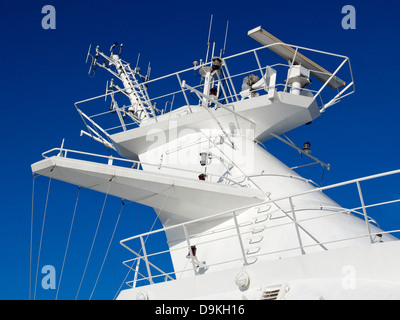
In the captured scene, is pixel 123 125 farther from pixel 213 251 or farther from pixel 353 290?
pixel 353 290

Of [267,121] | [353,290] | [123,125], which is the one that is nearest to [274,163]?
[267,121]

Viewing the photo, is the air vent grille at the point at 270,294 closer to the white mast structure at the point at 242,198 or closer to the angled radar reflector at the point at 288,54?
the white mast structure at the point at 242,198

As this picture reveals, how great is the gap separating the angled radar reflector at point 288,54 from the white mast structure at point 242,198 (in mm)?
37

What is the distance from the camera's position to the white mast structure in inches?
281

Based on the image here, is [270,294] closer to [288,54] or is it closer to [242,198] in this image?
[242,198]

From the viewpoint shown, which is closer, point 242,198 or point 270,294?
point 270,294

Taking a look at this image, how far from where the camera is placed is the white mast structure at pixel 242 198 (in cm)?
714

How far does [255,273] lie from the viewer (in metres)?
7.79

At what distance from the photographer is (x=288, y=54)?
13062mm

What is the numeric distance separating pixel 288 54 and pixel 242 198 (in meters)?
4.59

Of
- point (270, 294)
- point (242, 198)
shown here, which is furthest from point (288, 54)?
point (270, 294)

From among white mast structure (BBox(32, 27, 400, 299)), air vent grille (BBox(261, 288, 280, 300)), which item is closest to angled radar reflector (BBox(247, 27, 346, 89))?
white mast structure (BBox(32, 27, 400, 299))
